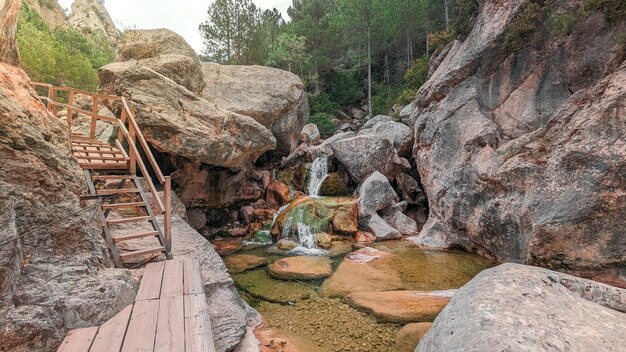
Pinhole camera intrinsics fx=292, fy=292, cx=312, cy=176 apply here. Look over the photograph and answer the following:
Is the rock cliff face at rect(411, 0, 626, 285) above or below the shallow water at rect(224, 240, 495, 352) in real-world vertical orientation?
above

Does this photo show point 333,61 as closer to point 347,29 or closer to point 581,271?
point 347,29

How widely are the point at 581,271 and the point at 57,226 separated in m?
9.98

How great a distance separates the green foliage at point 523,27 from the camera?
34.9 ft

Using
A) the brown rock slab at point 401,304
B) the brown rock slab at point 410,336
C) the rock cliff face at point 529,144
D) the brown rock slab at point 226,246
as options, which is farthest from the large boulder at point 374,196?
the brown rock slab at point 410,336

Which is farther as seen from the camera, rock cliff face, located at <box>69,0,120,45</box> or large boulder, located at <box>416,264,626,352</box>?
rock cliff face, located at <box>69,0,120,45</box>

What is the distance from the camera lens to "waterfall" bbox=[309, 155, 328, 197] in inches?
713

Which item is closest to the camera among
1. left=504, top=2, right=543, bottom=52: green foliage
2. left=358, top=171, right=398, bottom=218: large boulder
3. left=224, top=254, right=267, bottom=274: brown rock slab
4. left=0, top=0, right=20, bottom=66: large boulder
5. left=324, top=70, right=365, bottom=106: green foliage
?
left=0, top=0, right=20, bottom=66: large boulder

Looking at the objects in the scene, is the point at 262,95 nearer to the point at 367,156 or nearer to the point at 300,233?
the point at 367,156

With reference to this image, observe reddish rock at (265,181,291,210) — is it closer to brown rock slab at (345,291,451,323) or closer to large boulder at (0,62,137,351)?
brown rock slab at (345,291,451,323)

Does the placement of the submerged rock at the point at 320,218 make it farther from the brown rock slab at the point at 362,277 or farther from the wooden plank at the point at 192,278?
the wooden plank at the point at 192,278

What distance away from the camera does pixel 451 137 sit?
41.4 ft

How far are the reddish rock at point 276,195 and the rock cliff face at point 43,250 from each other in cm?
1336

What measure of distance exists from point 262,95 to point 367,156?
7.46 meters

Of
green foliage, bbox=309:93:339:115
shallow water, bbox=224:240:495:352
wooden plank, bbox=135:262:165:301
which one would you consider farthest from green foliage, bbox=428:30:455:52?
wooden plank, bbox=135:262:165:301
